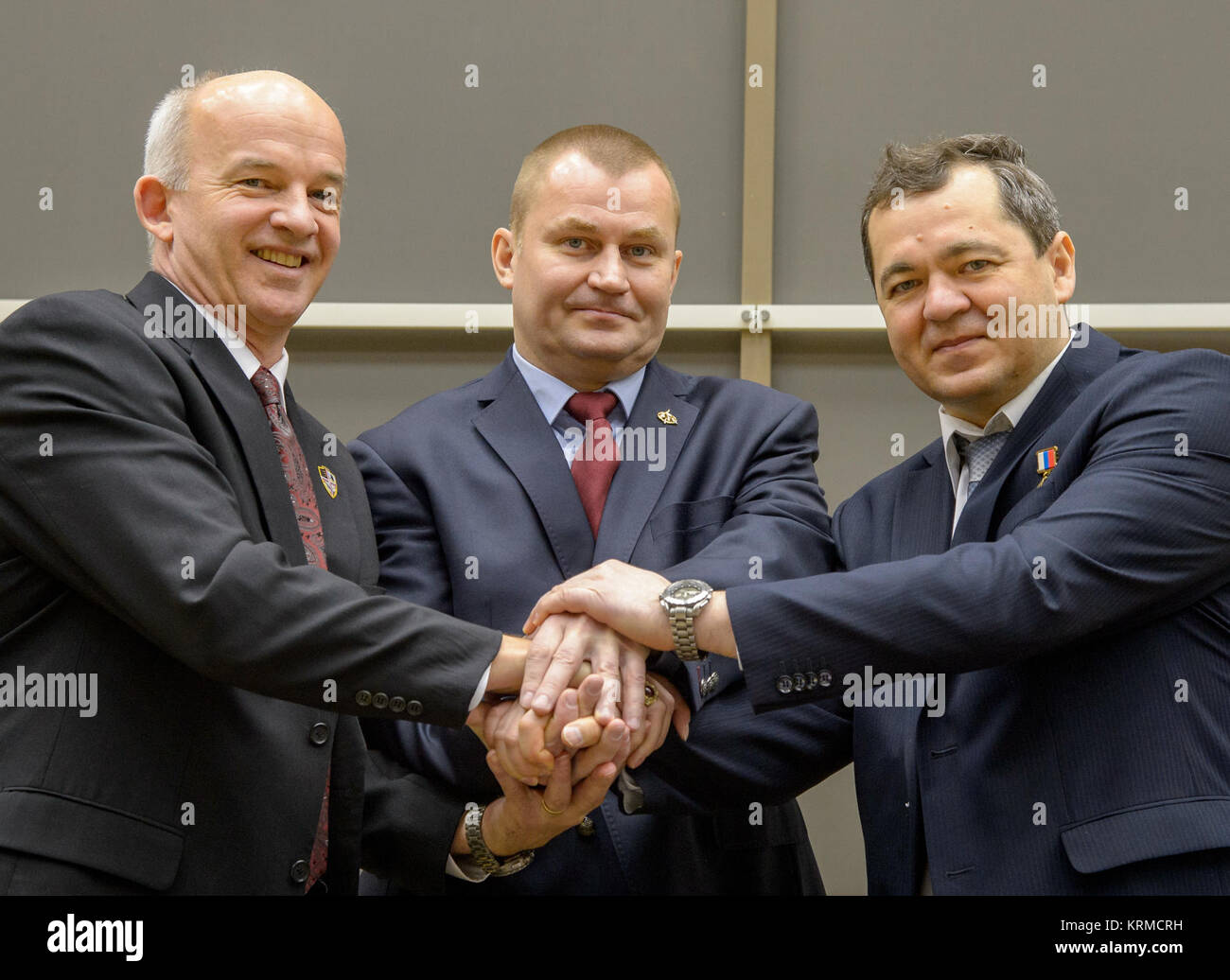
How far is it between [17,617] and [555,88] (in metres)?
3.85

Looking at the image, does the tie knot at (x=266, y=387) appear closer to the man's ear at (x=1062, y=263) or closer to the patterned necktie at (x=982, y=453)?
the patterned necktie at (x=982, y=453)

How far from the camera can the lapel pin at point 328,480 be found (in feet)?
8.86

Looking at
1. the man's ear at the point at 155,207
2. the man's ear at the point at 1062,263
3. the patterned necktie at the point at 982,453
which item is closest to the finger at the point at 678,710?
the patterned necktie at the point at 982,453

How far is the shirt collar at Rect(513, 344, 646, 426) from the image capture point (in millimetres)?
3094

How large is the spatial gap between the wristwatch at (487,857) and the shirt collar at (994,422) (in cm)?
123

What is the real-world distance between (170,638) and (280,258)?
0.96 metres

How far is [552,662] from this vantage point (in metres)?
2.57

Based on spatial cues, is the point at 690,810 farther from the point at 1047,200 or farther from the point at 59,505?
the point at 1047,200

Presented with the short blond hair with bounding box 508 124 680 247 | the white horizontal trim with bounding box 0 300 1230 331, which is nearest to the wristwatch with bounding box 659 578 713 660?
the short blond hair with bounding box 508 124 680 247

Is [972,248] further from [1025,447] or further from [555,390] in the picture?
[555,390]

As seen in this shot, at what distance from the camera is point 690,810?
271 cm

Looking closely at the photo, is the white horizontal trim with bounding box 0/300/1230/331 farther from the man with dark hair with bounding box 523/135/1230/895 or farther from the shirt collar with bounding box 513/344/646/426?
the man with dark hair with bounding box 523/135/1230/895
